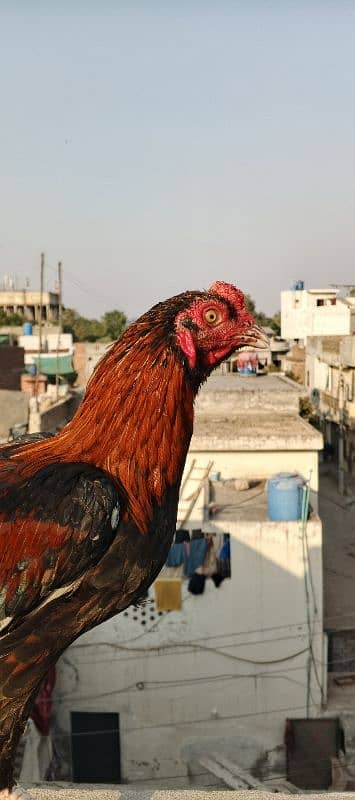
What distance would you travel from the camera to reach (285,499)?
11125mm

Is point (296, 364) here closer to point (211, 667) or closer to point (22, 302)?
point (211, 667)

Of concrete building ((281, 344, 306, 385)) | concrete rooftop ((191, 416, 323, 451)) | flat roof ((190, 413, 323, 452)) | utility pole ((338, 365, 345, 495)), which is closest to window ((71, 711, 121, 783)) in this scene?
flat roof ((190, 413, 323, 452))

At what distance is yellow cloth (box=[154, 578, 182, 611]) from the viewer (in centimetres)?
1102

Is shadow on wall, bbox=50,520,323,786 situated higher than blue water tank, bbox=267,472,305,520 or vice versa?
blue water tank, bbox=267,472,305,520

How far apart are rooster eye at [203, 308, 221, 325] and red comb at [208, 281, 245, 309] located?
92 millimetres

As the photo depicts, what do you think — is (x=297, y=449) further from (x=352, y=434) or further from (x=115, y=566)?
(x=352, y=434)

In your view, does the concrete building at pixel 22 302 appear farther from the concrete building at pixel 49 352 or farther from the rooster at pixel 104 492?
the rooster at pixel 104 492

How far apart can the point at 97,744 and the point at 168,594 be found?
2509mm

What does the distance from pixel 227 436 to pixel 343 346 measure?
1270 centimetres

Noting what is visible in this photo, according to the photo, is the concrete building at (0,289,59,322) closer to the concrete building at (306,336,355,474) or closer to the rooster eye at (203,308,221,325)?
the concrete building at (306,336,355,474)

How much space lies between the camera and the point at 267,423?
46.2ft

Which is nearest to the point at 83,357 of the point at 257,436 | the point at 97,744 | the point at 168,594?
the point at 257,436

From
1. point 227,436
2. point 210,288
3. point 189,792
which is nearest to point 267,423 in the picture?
point 227,436

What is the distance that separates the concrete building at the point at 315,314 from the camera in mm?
36656
